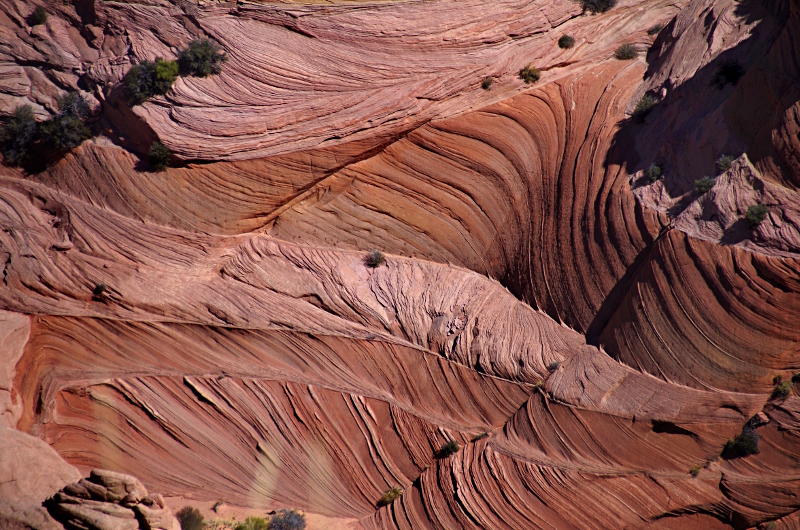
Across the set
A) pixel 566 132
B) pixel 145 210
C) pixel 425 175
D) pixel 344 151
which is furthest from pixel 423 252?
pixel 145 210

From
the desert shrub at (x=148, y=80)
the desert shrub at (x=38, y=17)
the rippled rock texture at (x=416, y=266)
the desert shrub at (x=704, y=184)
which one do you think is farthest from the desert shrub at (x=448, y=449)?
the desert shrub at (x=38, y=17)

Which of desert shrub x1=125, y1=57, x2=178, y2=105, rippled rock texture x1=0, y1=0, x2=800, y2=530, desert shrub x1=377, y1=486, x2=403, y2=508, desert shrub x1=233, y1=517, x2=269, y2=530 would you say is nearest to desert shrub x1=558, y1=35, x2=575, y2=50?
rippled rock texture x1=0, y1=0, x2=800, y2=530

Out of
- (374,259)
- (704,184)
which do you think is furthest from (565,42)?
(374,259)

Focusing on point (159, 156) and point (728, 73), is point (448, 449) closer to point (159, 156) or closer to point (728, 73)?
point (159, 156)

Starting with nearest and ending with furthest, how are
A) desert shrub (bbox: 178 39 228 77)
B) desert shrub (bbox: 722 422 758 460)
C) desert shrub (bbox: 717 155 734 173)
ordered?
desert shrub (bbox: 722 422 758 460) < desert shrub (bbox: 717 155 734 173) < desert shrub (bbox: 178 39 228 77)

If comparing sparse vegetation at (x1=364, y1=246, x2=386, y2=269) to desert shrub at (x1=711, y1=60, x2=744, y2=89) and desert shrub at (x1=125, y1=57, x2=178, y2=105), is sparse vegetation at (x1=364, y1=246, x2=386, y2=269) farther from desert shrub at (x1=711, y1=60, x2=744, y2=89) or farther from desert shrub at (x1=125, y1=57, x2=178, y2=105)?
desert shrub at (x1=711, y1=60, x2=744, y2=89)

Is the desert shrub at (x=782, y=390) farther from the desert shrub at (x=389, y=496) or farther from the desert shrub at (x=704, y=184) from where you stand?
the desert shrub at (x=389, y=496)
